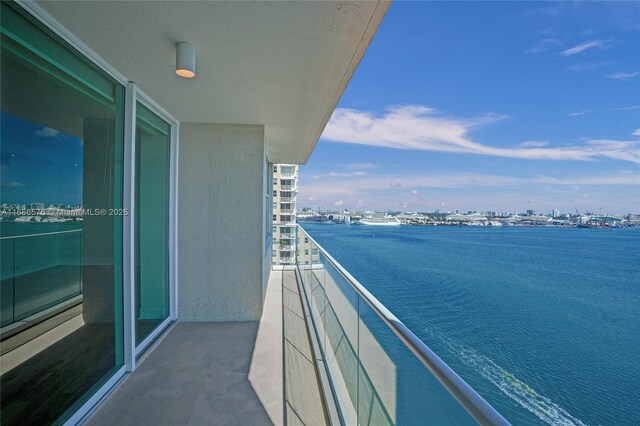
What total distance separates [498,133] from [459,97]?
789cm

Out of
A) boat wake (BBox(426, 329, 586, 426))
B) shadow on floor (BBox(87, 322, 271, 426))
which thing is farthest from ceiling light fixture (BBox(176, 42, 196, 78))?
boat wake (BBox(426, 329, 586, 426))

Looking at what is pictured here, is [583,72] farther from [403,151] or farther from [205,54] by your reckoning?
[205,54]

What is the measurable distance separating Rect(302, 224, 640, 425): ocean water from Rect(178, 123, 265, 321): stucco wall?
3073mm

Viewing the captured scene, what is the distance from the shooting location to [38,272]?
1729mm

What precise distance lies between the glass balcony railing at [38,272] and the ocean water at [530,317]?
13.3 ft

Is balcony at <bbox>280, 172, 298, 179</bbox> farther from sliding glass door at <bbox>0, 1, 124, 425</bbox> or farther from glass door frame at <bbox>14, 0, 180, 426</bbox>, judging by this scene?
sliding glass door at <bbox>0, 1, 124, 425</bbox>

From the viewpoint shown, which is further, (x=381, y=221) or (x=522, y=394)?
(x=381, y=221)

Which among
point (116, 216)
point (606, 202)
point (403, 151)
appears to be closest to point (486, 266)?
point (606, 202)

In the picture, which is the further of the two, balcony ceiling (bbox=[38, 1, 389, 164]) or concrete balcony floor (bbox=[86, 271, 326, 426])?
concrete balcony floor (bbox=[86, 271, 326, 426])

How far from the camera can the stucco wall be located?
3787 millimetres

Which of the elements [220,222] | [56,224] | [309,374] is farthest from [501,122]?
[56,224]

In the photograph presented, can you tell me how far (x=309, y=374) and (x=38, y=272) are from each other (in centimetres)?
215

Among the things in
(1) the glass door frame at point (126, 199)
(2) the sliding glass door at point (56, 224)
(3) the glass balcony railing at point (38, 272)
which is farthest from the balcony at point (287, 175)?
(3) the glass balcony railing at point (38, 272)

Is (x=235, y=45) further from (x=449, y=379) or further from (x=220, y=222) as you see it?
(x=220, y=222)
